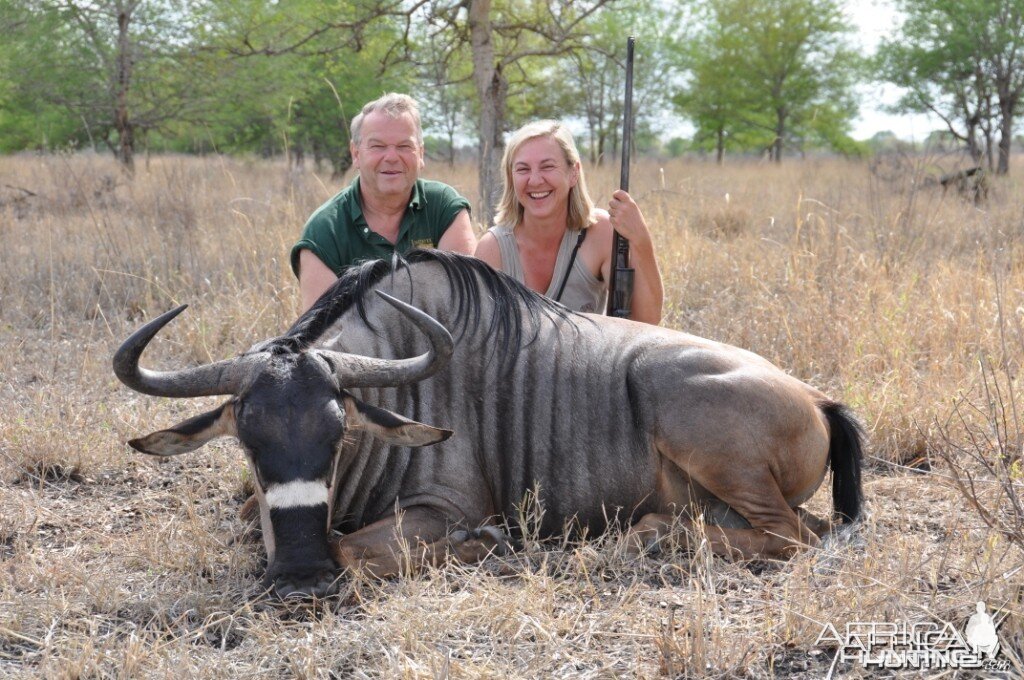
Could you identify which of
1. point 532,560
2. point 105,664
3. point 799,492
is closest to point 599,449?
point 532,560

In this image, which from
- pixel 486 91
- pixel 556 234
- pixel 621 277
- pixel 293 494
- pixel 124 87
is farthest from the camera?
pixel 124 87

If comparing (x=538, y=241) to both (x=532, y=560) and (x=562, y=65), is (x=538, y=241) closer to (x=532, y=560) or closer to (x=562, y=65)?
(x=532, y=560)

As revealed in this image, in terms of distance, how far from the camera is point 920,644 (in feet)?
8.41

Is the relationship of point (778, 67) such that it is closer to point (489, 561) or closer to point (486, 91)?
point (486, 91)

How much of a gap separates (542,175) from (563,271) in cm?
53

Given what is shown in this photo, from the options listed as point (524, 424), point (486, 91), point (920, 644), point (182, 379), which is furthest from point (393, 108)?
point (486, 91)

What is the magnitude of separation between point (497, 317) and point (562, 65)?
29565 mm

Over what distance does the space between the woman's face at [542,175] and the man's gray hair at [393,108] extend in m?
0.61

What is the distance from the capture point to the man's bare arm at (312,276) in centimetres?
465

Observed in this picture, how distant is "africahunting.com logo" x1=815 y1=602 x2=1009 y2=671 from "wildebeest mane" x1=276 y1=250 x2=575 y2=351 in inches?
69.4

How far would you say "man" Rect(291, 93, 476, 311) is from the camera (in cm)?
474

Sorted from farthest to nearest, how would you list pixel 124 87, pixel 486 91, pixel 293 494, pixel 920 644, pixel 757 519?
pixel 124 87 → pixel 486 91 → pixel 757 519 → pixel 293 494 → pixel 920 644

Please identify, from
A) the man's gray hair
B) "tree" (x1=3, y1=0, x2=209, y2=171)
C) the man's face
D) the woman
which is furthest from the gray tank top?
"tree" (x1=3, y1=0, x2=209, y2=171)

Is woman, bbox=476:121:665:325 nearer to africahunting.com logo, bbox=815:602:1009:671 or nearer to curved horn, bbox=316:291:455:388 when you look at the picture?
Result: curved horn, bbox=316:291:455:388
